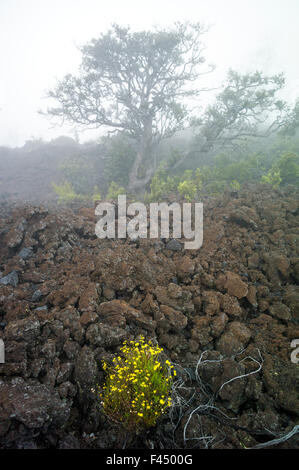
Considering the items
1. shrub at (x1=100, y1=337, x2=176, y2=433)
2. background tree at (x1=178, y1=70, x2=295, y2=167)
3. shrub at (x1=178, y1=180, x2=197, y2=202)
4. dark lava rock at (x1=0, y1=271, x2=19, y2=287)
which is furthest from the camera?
background tree at (x1=178, y1=70, x2=295, y2=167)

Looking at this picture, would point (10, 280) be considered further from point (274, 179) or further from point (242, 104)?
point (242, 104)

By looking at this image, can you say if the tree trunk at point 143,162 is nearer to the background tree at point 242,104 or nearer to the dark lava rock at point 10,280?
the background tree at point 242,104

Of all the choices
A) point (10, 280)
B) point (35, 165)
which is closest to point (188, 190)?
point (10, 280)

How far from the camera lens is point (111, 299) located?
3.07 metres

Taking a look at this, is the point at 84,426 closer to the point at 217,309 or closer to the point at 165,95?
the point at 217,309

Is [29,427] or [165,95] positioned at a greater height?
[165,95]

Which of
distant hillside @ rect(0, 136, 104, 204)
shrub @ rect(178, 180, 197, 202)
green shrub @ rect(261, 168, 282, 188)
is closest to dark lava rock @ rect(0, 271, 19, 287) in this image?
shrub @ rect(178, 180, 197, 202)

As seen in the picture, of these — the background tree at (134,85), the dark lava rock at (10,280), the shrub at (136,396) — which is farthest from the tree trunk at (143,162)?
the shrub at (136,396)

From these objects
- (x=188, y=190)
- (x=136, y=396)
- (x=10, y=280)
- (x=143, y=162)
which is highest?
(x=143, y=162)

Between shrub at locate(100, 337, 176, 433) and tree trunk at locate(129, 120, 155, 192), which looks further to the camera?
tree trunk at locate(129, 120, 155, 192)

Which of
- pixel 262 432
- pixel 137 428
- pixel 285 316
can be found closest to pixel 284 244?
pixel 285 316

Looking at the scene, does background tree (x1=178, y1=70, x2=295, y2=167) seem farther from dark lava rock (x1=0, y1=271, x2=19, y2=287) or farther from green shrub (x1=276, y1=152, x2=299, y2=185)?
dark lava rock (x1=0, y1=271, x2=19, y2=287)

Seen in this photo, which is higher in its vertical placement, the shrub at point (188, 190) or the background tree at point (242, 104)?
the background tree at point (242, 104)

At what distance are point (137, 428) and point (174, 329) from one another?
1067 millimetres
